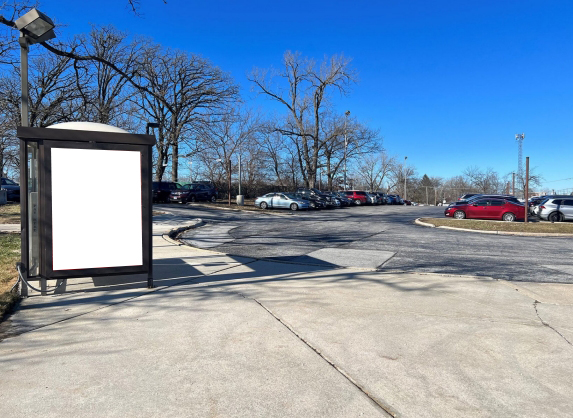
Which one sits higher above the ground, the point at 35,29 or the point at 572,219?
the point at 35,29

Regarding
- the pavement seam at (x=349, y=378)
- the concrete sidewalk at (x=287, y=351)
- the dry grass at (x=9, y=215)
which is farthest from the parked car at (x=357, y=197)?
the pavement seam at (x=349, y=378)

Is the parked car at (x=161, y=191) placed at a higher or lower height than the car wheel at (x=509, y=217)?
higher

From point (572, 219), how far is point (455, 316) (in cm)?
2275

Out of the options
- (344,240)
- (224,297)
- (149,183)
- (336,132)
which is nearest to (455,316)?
(224,297)

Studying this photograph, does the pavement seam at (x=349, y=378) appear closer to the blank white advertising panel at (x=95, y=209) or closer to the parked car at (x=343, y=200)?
the blank white advertising panel at (x=95, y=209)

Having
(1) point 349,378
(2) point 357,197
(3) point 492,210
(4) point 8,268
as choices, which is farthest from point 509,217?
(4) point 8,268

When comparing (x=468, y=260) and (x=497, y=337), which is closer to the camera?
(x=497, y=337)

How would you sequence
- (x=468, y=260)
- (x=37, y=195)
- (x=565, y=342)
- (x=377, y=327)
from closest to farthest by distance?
(x=565, y=342), (x=377, y=327), (x=37, y=195), (x=468, y=260)

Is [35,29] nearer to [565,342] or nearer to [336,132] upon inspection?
[565,342]

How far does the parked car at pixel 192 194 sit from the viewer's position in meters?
30.4

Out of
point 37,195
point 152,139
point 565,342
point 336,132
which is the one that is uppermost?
point 336,132

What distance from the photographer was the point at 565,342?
13.8ft

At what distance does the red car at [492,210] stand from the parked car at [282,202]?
11.6 m

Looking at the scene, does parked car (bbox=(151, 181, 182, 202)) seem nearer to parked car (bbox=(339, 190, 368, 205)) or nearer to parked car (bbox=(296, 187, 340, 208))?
parked car (bbox=(296, 187, 340, 208))
